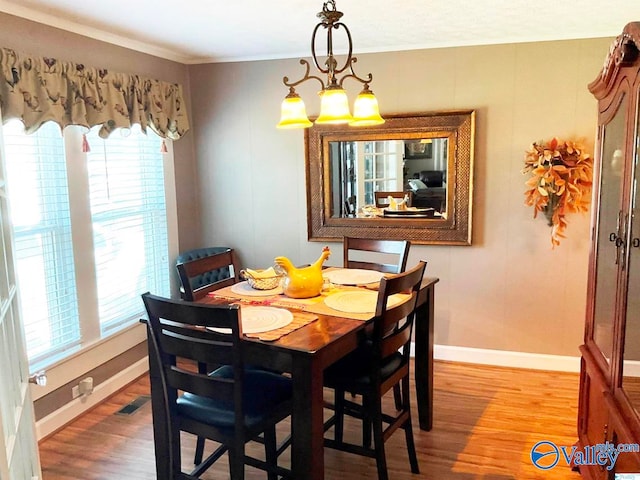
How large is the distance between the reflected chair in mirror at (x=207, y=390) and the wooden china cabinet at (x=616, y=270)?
49.1 inches

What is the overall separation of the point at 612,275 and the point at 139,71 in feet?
10.3

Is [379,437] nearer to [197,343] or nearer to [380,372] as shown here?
[380,372]

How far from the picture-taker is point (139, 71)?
364 cm

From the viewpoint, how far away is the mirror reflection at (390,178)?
3.80 metres

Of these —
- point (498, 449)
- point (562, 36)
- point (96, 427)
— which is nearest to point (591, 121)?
point (562, 36)

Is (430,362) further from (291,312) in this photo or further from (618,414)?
(618,414)

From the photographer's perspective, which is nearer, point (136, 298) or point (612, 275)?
point (612, 275)

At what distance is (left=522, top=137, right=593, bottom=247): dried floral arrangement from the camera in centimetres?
341

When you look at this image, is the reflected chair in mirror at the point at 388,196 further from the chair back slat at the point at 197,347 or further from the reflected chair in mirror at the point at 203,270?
the chair back slat at the point at 197,347

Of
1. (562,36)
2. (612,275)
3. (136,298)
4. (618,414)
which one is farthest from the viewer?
(136,298)

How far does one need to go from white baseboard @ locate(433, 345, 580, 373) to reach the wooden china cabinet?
138cm

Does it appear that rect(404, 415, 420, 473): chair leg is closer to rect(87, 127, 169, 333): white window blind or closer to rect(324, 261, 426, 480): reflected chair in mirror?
rect(324, 261, 426, 480): reflected chair in mirror

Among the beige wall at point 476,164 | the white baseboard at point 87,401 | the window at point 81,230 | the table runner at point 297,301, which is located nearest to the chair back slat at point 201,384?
the table runner at point 297,301

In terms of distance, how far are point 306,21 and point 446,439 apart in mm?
2470
